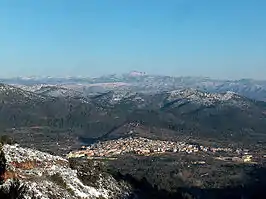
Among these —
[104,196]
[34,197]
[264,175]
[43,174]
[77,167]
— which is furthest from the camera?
[264,175]

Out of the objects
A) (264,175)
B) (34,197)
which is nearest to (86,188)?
(34,197)

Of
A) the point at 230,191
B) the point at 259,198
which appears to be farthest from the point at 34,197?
the point at 230,191

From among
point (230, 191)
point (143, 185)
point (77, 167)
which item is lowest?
point (230, 191)

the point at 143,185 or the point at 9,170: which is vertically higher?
the point at 9,170

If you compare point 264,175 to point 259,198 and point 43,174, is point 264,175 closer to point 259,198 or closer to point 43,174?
point 259,198

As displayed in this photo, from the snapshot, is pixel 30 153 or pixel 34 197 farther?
pixel 30 153

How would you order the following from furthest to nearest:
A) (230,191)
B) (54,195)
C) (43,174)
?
(230,191) → (43,174) → (54,195)
